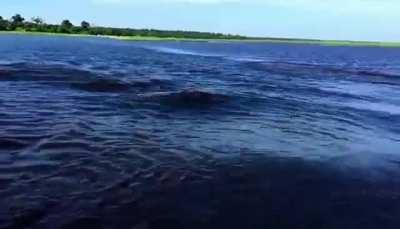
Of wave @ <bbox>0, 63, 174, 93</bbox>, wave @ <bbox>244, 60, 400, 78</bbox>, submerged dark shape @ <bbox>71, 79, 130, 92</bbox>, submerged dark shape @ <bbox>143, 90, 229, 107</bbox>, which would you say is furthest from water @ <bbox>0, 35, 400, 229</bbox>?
wave @ <bbox>244, 60, 400, 78</bbox>

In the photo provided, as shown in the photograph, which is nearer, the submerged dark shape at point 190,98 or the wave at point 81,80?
the submerged dark shape at point 190,98

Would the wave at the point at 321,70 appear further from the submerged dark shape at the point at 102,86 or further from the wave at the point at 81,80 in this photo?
the submerged dark shape at the point at 102,86

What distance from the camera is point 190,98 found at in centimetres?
2442

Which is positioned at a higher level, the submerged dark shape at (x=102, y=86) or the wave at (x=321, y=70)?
the submerged dark shape at (x=102, y=86)

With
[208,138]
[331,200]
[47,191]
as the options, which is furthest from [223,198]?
[208,138]

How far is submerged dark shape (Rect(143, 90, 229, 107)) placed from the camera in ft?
76.1

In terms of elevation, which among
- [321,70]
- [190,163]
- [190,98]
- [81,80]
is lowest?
[321,70]

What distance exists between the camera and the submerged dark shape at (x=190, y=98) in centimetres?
2319

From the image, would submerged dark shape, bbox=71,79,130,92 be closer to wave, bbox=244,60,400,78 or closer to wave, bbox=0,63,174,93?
Result: wave, bbox=0,63,174,93

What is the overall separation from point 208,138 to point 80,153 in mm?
4096

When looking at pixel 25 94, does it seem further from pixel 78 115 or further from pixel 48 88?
pixel 78 115

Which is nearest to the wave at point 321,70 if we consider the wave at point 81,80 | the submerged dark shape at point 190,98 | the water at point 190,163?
the wave at point 81,80

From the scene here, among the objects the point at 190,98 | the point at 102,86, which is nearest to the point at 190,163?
the point at 190,98

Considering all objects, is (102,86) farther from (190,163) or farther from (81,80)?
(190,163)
